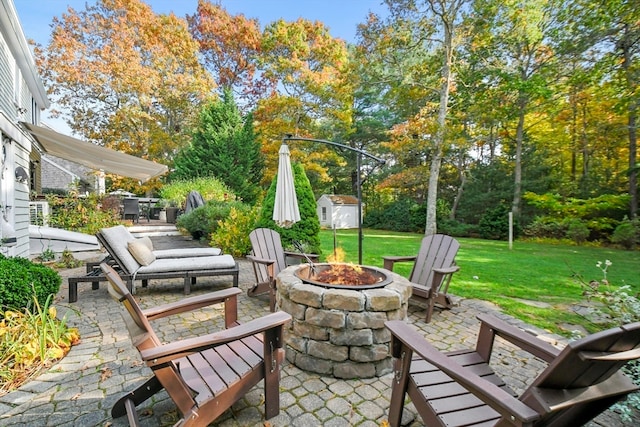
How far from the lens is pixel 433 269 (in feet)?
12.0

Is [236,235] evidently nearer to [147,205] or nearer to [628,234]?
[147,205]

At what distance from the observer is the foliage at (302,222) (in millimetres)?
6512

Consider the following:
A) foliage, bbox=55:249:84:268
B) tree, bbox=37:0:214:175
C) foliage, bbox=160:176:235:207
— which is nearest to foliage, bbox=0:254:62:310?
foliage, bbox=55:249:84:268

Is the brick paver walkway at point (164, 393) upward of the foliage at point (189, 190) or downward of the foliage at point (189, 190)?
downward

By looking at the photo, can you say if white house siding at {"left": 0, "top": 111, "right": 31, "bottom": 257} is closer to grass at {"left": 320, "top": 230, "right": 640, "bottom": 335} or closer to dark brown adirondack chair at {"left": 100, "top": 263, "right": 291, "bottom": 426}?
dark brown adirondack chair at {"left": 100, "top": 263, "right": 291, "bottom": 426}

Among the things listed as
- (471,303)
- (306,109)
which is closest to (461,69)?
(306,109)

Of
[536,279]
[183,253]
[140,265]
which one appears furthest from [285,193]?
[536,279]

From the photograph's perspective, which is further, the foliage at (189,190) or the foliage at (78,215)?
the foliage at (189,190)

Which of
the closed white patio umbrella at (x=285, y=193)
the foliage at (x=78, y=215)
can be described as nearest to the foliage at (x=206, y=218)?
the foliage at (x=78, y=215)

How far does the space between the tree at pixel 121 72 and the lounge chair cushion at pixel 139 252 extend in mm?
13200

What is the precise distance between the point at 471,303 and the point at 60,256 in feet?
27.9

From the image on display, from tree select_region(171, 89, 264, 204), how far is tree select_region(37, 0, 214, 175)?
1350 mm

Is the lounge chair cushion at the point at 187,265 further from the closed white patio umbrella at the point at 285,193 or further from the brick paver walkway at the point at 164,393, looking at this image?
the closed white patio umbrella at the point at 285,193

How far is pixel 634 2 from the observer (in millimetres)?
6621
